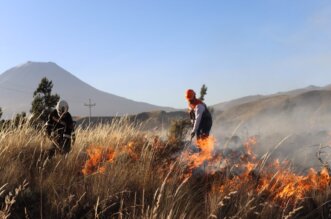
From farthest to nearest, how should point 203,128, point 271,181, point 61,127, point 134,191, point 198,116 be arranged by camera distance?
point 203,128 → point 198,116 → point 61,127 → point 271,181 → point 134,191

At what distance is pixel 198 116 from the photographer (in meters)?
9.91

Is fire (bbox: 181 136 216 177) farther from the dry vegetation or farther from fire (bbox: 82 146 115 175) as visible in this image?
fire (bbox: 82 146 115 175)

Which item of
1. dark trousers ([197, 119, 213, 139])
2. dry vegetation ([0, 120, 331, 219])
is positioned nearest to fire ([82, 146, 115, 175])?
dry vegetation ([0, 120, 331, 219])

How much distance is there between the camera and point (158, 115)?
75125 mm

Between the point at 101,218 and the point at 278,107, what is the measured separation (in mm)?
76029

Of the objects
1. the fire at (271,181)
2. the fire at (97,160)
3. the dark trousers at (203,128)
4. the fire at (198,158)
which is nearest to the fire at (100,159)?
the fire at (97,160)

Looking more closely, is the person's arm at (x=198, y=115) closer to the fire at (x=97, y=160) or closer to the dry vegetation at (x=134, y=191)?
the dry vegetation at (x=134, y=191)

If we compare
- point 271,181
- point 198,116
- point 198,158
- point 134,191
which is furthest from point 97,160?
point 198,116

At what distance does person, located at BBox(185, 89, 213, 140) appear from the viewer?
9914mm

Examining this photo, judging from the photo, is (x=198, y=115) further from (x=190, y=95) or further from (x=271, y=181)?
(x=271, y=181)

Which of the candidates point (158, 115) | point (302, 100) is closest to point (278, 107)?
point (302, 100)

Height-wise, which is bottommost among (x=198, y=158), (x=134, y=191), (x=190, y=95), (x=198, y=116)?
(x=134, y=191)

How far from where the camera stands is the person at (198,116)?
991 centimetres

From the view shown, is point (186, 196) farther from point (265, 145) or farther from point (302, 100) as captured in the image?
point (302, 100)
